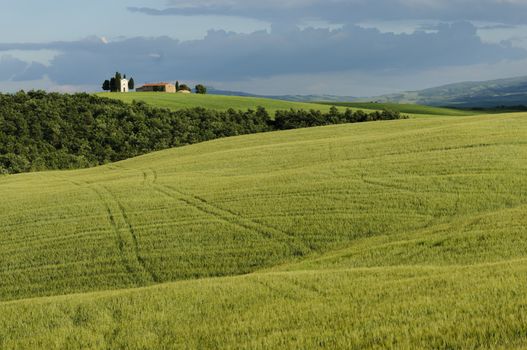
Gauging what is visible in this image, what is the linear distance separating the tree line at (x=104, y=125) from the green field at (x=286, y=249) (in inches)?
1637

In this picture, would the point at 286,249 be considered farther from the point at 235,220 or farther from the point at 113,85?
the point at 113,85

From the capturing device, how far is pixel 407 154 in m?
41.5

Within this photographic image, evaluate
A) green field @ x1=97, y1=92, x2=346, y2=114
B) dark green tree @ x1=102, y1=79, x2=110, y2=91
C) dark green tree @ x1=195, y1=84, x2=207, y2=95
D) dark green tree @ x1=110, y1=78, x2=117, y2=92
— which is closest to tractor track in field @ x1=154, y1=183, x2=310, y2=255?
green field @ x1=97, y1=92, x2=346, y2=114

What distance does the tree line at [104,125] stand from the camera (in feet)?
309

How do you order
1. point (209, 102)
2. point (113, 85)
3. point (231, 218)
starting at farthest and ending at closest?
1. point (113, 85)
2. point (209, 102)
3. point (231, 218)

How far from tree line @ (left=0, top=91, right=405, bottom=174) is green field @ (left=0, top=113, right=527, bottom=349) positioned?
41569mm

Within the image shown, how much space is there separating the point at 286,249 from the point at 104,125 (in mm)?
82936

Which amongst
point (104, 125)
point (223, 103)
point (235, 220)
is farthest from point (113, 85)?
point (235, 220)

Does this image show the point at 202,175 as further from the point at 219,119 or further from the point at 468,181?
the point at 219,119

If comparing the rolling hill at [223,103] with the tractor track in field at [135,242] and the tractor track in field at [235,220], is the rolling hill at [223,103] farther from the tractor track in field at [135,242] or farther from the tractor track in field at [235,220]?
the tractor track in field at [135,242]

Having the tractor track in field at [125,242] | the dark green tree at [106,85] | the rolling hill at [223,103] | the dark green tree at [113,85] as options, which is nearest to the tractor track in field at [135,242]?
the tractor track in field at [125,242]

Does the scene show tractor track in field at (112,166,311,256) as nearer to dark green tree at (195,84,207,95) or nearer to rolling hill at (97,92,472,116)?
rolling hill at (97,92,472,116)

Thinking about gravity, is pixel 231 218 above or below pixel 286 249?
above

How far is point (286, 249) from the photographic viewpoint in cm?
2500
